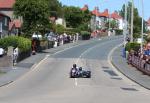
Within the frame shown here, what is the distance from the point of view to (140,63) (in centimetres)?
5384

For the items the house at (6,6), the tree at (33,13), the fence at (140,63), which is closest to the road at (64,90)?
the fence at (140,63)

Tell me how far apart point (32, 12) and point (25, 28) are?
4667 millimetres

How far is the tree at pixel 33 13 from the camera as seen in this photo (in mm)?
77625

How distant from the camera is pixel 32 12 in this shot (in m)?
78.8

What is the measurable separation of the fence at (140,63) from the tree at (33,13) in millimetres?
18367

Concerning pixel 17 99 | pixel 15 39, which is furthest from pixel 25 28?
pixel 17 99

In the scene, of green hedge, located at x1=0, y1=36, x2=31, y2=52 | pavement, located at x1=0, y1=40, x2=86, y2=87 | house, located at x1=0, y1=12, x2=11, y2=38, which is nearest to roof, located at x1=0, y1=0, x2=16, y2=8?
house, located at x1=0, y1=12, x2=11, y2=38

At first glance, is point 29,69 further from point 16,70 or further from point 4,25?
point 4,25

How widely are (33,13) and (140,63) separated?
92.0 feet

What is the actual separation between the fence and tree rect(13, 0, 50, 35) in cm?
1837

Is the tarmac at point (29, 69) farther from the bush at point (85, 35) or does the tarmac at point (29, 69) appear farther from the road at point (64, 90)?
the bush at point (85, 35)

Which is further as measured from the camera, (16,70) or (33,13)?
(33,13)

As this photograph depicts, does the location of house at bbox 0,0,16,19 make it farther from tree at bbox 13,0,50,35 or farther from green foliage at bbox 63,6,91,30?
tree at bbox 13,0,50,35

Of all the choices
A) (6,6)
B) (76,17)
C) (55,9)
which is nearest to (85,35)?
(55,9)
